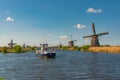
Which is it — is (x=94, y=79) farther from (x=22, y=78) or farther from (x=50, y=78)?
(x=22, y=78)

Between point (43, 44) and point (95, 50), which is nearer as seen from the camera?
point (43, 44)

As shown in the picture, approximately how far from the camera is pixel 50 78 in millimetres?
32531

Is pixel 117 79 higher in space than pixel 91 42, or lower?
lower

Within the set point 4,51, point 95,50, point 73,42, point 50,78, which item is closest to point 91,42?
point 95,50

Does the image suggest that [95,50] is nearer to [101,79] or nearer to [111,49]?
[111,49]

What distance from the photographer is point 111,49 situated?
9719 centimetres

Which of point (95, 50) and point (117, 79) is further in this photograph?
point (95, 50)

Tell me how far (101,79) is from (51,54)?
4408cm

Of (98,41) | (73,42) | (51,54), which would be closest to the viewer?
(51,54)

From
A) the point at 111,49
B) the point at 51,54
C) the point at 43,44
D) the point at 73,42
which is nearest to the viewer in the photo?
the point at 51,54

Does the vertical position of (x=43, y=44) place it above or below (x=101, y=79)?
above

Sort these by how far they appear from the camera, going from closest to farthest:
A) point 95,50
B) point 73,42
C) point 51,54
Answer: point 51,54 < point 95,50 < point 73,42

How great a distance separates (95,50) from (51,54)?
4098 cm

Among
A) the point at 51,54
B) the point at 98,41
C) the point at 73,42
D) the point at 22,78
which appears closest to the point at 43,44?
the point at 51,54
